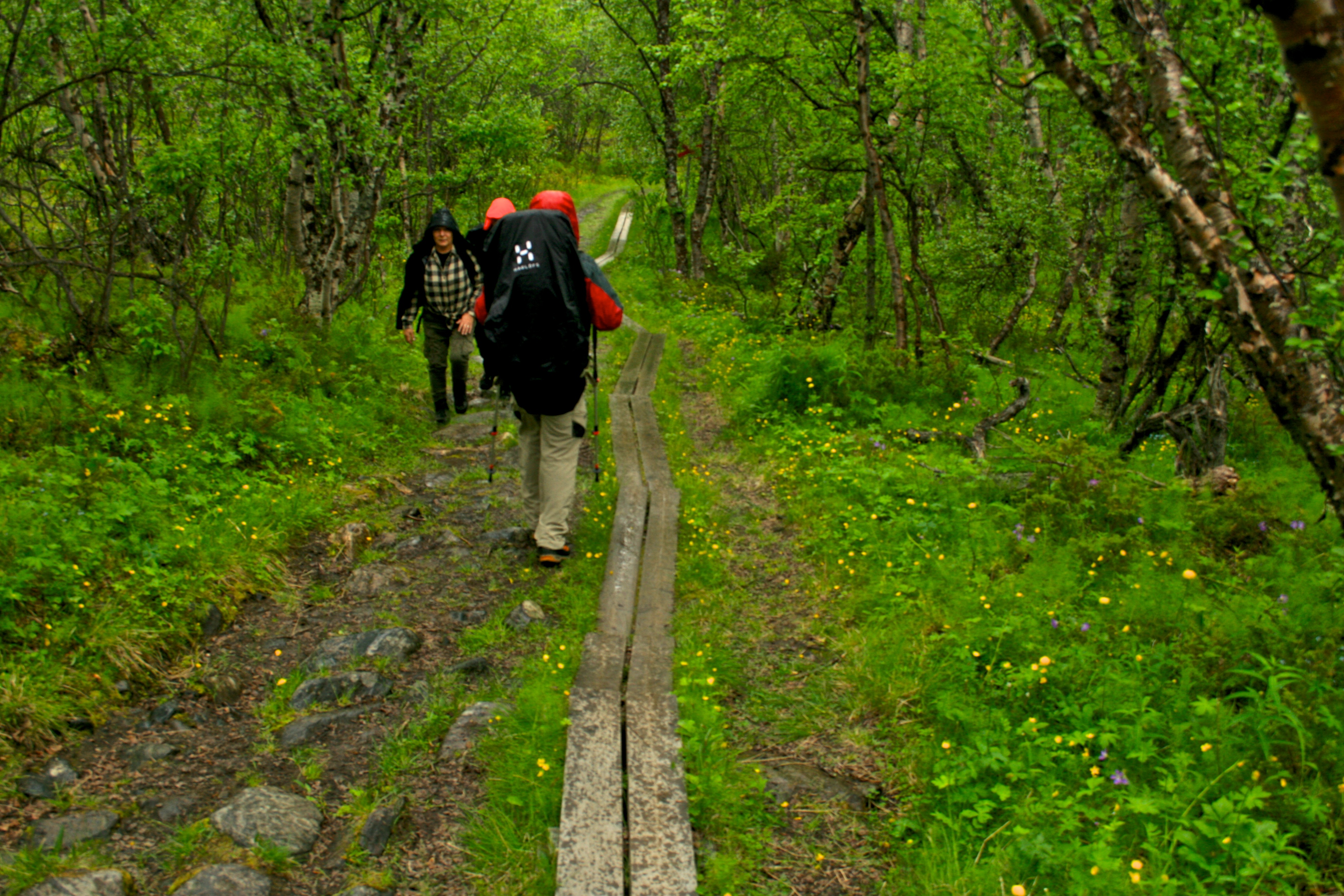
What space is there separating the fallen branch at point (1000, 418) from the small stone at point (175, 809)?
7.33m

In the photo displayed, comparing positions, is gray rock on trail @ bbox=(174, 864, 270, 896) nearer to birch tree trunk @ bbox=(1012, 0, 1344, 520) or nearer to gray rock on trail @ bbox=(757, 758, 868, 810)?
gray rock on trail @ bbox=(757, 758, 868, 810)

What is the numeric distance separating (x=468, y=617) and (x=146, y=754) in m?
2.05

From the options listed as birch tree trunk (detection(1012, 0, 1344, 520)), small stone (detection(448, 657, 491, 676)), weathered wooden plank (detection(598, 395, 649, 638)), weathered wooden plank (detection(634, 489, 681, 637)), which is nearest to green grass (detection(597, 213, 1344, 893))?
weathered wooden plank (detection(634, 489, 681, 637))

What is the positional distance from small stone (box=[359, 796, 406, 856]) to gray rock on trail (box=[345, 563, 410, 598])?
2.26 m

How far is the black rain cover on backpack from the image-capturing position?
5.82 meters

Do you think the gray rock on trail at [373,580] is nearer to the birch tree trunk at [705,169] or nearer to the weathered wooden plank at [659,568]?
the weathered wooden plank at [659,568]

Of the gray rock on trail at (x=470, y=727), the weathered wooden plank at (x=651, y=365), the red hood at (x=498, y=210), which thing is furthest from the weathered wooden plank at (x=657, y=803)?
the weathered wooden plank at (x=651, y=365)

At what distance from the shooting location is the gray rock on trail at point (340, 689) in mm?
4738

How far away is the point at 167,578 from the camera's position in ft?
17.0

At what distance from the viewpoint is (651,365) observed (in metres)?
12.9

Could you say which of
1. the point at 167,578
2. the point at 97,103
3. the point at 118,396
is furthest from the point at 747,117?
the point at 167,578

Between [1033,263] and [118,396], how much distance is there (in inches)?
482

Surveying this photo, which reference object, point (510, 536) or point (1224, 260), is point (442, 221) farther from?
point (1224, 260)

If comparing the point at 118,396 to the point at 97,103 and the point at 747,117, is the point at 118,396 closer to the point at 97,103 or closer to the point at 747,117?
the point at 97,103
